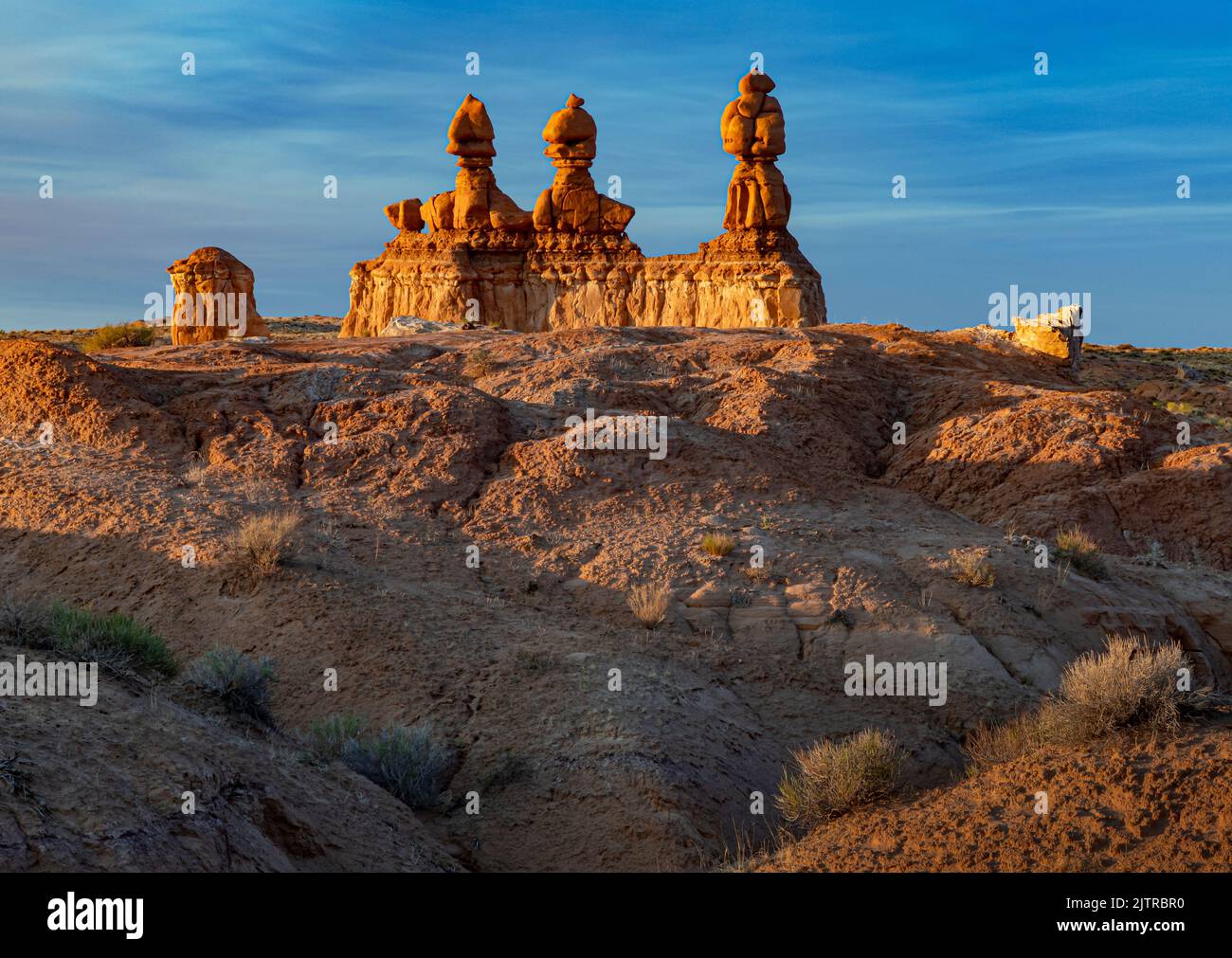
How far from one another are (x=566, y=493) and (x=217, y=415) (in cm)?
466

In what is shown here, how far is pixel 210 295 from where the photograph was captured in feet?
113

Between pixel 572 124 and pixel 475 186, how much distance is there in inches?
171

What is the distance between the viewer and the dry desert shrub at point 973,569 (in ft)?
44.2

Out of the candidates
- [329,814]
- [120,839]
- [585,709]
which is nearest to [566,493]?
[585,709]

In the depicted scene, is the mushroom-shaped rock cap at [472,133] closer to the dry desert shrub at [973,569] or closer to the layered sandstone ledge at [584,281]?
the layered sandstone ledge at [584,281]

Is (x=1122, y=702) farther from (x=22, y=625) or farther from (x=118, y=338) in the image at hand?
(x=118, y=338)

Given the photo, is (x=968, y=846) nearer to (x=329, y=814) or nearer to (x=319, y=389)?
(x=329, y=814)

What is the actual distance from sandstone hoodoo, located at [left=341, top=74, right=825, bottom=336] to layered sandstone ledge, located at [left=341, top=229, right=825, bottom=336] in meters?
0.04

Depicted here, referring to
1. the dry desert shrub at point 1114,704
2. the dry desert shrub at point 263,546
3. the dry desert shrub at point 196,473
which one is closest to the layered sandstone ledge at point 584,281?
the dry desert shrub at point 196,473

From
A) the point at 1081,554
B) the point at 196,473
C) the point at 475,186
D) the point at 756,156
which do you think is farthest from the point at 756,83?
the point at 196,473

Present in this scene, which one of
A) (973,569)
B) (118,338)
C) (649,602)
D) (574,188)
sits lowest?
(649,602)

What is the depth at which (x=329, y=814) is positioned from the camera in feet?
25.3

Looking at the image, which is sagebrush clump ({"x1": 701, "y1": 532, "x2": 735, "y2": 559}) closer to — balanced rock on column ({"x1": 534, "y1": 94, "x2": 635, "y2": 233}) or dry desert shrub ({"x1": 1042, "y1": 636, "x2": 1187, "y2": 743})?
dry desert shrub ({"x1": 1042, "y1": 636, "x2": 1187, "y2": 743})

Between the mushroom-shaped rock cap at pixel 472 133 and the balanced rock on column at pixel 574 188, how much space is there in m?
2.46
